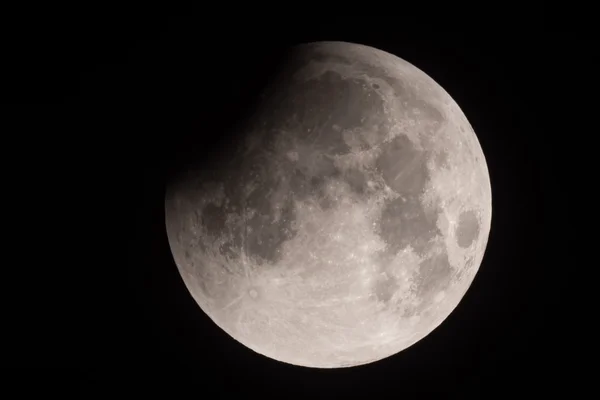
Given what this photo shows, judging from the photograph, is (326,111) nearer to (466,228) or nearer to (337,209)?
(337,209)

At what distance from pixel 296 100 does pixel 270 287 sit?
1.05m

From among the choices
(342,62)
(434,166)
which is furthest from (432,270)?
(342,62)

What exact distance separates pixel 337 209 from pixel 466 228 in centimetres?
88

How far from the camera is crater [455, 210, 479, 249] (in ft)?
10.2

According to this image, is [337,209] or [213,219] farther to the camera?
[213,219]

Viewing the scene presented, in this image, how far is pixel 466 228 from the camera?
3158mm

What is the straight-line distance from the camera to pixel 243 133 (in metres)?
2.97

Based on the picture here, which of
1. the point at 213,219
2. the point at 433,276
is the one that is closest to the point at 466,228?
the point at 433,276

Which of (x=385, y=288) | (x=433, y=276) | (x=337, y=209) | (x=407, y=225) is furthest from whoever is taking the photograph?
(x=433, y=276)

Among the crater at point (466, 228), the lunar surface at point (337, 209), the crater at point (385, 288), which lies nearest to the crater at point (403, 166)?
the lunar surface at point (337, 209)

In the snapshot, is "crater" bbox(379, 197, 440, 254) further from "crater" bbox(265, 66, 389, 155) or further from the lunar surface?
"crater" bbox(265, 66, 389, 155)

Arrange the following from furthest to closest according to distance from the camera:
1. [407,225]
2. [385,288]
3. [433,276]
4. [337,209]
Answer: [433,276]
[385,288]
[407,225]
[337,209]

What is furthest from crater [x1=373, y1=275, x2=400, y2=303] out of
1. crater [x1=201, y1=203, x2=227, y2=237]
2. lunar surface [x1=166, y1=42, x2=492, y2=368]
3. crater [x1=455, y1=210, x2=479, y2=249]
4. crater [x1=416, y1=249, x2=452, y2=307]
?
crater [x1=201, y1=203, x2=227, y2=237]

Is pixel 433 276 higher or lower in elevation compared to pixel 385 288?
higher
